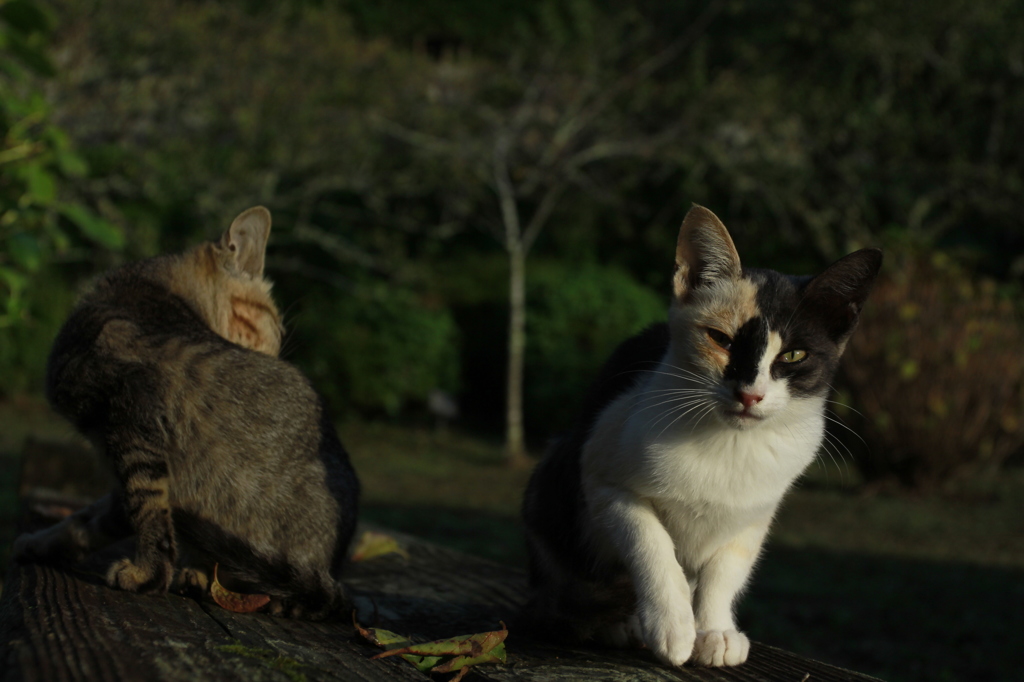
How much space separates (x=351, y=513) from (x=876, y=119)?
11834 millimetres

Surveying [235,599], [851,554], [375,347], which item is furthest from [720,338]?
[375,347]

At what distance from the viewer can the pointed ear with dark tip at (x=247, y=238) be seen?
319 centimetres

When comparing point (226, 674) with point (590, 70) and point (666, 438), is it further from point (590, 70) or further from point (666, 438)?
point (590, 70)

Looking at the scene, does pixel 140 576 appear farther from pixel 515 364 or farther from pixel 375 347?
pixel 375 347

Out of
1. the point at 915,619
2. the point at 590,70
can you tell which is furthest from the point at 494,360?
the point at 915,619

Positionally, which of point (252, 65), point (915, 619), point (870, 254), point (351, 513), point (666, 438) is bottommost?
point (915, 619)

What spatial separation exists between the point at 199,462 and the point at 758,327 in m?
1.51

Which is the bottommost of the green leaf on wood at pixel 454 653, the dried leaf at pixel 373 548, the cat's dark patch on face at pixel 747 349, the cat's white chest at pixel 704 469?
the dried leaf at pixel 373 548

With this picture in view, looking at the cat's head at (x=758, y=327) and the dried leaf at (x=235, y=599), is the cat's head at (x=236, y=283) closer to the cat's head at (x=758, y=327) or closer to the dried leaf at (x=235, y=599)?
the dried leaf at (x=235, y=599)

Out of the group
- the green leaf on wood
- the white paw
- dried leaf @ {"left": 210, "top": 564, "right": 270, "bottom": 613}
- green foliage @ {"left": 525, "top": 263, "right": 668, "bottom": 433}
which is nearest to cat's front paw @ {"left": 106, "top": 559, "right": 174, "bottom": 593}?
dried leaf @ {"left": 210, "top": 564, "right": 270, "bottom": 613}

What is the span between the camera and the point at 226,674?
160 centimetres

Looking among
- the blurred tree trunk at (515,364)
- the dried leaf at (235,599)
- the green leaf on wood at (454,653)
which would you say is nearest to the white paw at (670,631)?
the green leaf on wood at (454,653)

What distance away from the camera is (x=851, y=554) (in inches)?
275

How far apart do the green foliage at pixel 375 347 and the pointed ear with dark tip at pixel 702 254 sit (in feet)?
30.1
